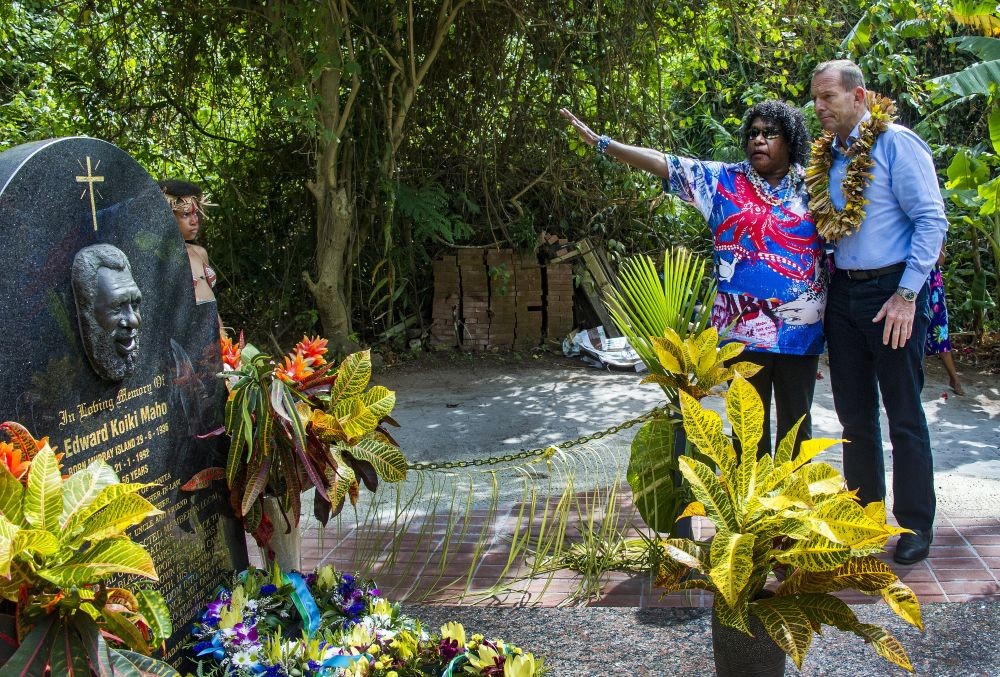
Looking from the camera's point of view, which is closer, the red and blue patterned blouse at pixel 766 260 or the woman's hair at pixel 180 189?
the red and blue patterned blouse at pixel 766 260

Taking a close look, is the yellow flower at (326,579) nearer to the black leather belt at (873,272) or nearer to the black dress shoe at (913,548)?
the black dress shoe at (913,548)

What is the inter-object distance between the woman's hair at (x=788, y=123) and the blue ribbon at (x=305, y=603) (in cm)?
265

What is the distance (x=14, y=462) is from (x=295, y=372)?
3.66 feet

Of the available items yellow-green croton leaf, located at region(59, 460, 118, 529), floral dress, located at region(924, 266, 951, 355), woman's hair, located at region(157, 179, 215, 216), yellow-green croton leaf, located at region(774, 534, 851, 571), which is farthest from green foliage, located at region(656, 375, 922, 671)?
woman's hair, located at region(157, 179, 215, 216)

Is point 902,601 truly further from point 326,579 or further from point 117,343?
point 117,343

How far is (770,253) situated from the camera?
3.93 m

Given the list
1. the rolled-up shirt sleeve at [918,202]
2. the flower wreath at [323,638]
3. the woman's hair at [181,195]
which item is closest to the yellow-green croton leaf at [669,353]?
the rolled-up shirt sleeve at [918,202]

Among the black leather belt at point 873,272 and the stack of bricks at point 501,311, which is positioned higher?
the black leather belt at point 873,272

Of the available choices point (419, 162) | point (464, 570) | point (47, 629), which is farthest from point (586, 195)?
point (47, 629)

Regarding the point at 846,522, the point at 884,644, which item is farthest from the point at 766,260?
the point at 884,644

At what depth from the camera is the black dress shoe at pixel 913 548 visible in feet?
12.3

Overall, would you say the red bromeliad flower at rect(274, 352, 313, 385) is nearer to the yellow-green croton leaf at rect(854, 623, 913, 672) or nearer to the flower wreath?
the flower wreath

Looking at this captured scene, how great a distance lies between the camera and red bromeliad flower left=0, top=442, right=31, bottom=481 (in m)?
2.04

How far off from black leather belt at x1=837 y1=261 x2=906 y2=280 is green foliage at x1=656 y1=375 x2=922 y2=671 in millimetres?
1546
